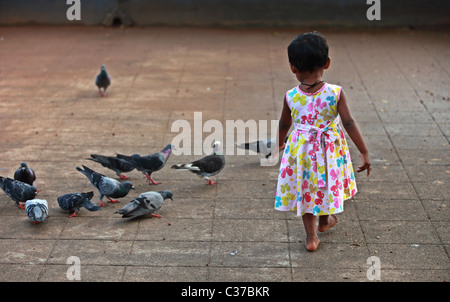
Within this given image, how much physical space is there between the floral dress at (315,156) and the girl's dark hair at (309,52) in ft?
0.72

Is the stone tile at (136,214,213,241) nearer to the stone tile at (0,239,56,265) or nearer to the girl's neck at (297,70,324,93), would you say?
the stone tile at (0,239,56,265)

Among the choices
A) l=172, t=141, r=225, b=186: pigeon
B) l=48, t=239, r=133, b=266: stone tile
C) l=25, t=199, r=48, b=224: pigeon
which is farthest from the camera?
l=172, t=141, r=225, b=186: pigeon

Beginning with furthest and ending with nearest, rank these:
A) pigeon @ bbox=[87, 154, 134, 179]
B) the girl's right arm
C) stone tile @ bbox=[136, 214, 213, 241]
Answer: pigeon @ bbox=[87, 154, 134, 179] → stone tile @ bbox=[136, 214, 213, 241] → the girl's right arm

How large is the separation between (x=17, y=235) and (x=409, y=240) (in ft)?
11.7

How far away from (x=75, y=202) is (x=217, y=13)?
925cm

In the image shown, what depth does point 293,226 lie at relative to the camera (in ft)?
18.9

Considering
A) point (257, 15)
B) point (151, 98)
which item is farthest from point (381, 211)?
point (257, 15)

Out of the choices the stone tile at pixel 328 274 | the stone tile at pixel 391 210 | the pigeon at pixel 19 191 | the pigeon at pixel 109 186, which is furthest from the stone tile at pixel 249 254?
the pigeon at pixel 19 191

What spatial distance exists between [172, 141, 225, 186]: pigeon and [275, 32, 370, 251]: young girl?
5.31ft

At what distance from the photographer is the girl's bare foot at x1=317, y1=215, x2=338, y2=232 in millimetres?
5504

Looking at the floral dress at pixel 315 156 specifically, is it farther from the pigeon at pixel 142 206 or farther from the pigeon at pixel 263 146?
the pigeon at pixel 263 146

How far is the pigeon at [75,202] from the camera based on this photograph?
5910 millimetres

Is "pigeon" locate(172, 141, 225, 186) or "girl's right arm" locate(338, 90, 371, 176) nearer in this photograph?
"girl's right arm" locate(338, 90, 371, 176)

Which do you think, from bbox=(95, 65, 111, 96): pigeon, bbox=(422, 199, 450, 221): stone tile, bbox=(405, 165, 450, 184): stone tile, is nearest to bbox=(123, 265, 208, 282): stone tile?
bbox=(422, 199, 450, 221): stone tile
